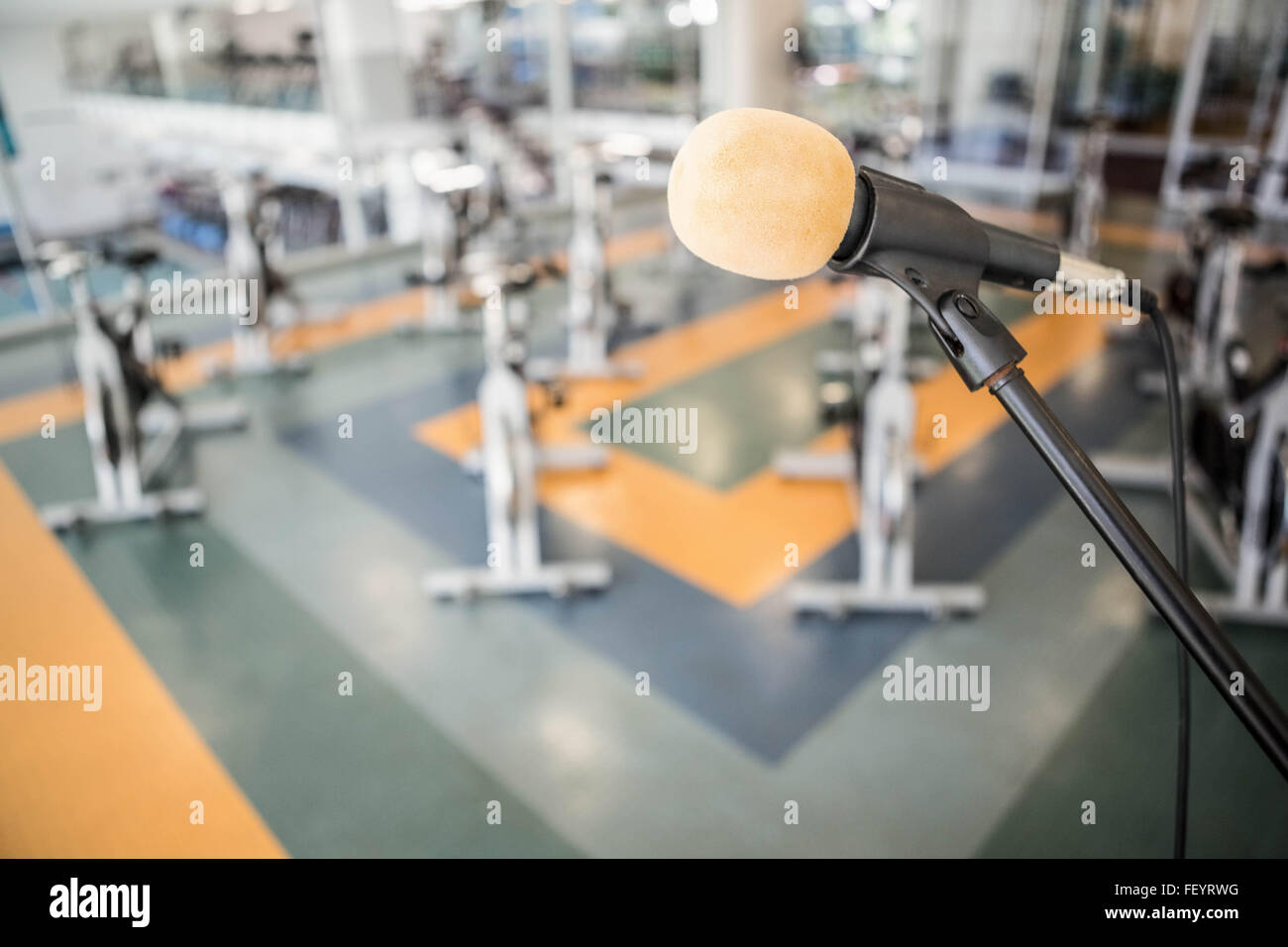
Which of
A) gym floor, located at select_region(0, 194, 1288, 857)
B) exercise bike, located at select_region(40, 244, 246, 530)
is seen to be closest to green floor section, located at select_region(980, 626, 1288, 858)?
gym floor, located at select_region(0, 194, 1288, 857)

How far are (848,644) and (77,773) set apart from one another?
2.78m

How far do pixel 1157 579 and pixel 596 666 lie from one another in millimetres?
2806

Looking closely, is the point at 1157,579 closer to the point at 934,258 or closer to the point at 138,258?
the point at 934,258

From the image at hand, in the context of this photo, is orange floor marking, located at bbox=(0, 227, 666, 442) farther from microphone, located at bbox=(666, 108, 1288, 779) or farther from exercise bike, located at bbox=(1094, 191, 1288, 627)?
microphone, located at bbox=(666, 108, 1288, 779)

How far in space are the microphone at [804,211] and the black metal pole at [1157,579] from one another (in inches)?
6.1

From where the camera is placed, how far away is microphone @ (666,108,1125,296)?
689 millimetres

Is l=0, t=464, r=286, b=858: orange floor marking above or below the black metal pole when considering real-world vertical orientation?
below

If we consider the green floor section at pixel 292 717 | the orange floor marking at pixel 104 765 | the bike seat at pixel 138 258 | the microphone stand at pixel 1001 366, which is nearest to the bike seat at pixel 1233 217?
the green floor section at pixel 292 717

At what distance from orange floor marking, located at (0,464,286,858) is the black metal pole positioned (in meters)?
2.60

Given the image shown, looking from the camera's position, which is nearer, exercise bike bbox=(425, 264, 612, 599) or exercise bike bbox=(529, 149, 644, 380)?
exercise bike bbox=(425, 264, 612, 599)

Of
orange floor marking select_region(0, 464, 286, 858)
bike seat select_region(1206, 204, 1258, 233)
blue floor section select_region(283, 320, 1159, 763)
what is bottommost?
orange floor marking select_region(0, 464, 286, 858)

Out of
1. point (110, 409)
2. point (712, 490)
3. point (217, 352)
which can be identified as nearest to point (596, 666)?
point (712, 490)
